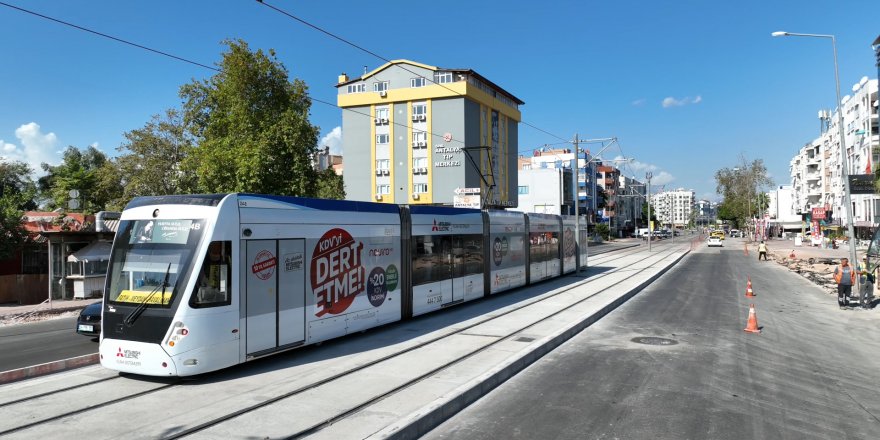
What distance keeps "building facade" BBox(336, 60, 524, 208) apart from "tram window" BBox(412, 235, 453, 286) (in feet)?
127

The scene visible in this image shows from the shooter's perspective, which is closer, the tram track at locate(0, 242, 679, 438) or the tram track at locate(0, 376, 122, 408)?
the tram track at locate(0, 242, 679, 438)

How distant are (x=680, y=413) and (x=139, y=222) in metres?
8.28

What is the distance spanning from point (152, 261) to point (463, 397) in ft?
16.7

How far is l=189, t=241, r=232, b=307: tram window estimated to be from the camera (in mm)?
7953

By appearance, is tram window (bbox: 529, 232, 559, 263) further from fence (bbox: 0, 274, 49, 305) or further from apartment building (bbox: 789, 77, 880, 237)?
apartment building (bbox: 789, 77, 880, 237)

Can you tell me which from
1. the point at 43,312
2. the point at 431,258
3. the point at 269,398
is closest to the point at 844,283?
the point at 431,258

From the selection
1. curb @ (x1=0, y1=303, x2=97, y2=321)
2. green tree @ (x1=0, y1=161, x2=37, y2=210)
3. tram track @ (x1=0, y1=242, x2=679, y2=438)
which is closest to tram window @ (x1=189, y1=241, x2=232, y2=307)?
tram track @ (x1=0, y1=242, x2=679, y2=438)

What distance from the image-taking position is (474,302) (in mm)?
17000

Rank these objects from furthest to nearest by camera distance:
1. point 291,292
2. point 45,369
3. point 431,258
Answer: point 431,258 → point 291,292 → point 45,369

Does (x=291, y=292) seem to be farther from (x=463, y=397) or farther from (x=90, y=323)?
(x=90, y=323)

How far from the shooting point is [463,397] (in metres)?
7.17

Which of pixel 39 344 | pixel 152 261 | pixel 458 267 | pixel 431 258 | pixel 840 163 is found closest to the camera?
pixel 152 261

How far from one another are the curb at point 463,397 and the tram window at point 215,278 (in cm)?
366

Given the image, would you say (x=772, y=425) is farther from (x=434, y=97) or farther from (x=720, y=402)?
(x=434, y=97)
